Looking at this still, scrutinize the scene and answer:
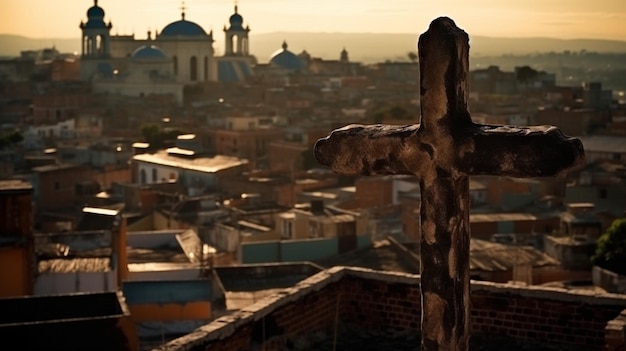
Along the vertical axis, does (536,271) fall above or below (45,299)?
below

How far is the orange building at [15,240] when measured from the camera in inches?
497

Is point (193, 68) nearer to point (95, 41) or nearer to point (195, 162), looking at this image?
point (95, 41)

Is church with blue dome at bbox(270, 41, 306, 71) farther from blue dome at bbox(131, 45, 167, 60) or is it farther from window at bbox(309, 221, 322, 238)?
window at bbox(309, 221, 322, 238)

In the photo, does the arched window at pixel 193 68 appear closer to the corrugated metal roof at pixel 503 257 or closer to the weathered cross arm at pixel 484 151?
the corrugated metal roof at pixel 503 257

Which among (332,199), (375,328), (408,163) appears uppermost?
(408,163)

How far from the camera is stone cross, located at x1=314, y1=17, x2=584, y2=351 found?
2904 millimetres

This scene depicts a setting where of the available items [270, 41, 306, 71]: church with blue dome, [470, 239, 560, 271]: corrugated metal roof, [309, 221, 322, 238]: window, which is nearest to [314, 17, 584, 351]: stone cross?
[470, 239, 560, 271]: corrugated metal roof

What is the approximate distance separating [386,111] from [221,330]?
1865 inches

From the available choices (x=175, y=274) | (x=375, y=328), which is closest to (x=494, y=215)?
(x=175, y=274)

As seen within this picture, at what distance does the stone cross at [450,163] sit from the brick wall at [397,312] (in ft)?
6.02

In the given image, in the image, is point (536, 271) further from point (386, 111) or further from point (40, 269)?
point (386, 111)

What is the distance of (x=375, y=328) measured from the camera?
5.35 metres

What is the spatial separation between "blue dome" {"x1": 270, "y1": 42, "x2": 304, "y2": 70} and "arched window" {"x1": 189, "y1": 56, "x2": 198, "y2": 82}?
11472 millimetres

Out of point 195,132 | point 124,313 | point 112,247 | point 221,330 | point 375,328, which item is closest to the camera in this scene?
point 221,330
